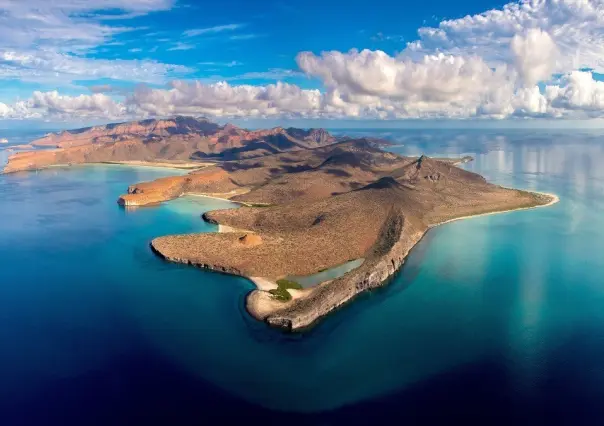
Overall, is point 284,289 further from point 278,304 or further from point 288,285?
point 278,304

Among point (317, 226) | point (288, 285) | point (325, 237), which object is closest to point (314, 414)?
point (288, 285)

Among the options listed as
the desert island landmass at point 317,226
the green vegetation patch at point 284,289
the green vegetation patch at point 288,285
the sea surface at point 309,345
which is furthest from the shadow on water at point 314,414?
the green vegetation patch at point 288,285

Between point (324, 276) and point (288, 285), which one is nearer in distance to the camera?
point (288, 285)

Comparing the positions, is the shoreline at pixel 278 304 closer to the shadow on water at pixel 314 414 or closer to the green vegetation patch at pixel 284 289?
Result: the green vegetation patch at pixel 284 289

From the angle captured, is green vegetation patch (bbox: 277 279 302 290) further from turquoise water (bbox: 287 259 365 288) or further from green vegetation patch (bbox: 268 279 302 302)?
turquoise water (bbox: 287 259 365 288)

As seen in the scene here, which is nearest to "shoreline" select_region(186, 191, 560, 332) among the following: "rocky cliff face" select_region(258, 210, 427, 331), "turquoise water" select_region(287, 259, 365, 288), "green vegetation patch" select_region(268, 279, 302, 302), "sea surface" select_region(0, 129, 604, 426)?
"rocky cliff face" select_region(258, 210, 427, 331)

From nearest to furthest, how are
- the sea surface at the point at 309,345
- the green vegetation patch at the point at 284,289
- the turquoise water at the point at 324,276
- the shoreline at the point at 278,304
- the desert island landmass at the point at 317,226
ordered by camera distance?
the sea surface at the point at 309,345 < the shoreline at the point at 278,304 < the green vegetation patch at the point at 284,289 < the desert island landmass at the point at 317,226 < the turquoise water at the point at 324,276

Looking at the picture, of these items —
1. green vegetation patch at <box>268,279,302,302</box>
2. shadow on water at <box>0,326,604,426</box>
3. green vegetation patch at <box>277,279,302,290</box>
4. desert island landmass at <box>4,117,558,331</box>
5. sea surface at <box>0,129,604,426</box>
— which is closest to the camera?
shadow on water at <box>0,326,604,426</box>
